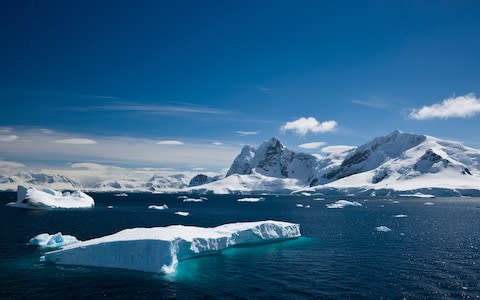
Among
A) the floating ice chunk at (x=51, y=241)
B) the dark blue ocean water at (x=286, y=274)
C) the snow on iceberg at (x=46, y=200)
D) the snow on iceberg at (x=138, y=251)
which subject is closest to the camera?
the dark blue ocean water at (x=286, y=274)

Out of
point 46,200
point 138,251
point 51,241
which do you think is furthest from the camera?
point 46,200

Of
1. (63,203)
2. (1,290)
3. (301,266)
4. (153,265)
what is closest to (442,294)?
(301,266)

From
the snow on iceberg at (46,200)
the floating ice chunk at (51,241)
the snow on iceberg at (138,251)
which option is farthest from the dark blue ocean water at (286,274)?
the snow on iceberg at (46,200)

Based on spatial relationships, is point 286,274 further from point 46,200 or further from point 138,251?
point 46,200

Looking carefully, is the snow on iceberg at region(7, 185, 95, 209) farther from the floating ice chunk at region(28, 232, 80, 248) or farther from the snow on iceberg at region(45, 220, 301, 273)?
the snow on iceberg at region(45, 220, 301, 273)

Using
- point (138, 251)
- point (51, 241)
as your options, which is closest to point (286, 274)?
point (138, 251)

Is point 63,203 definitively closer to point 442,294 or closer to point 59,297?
point 59,297

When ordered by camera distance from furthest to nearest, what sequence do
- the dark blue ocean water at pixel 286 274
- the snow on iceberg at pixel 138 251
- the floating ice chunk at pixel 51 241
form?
the floating ice chunk at pixel 51 241 → the snow on iceberg at pixel 138 251 → the dark blue ocean water at pixel 286 274

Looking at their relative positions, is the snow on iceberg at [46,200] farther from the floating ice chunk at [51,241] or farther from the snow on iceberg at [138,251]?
the snow on iceberg at [138,251]

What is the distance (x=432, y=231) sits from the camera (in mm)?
63438

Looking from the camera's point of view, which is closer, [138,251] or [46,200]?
[138,251]

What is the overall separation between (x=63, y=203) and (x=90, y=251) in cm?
8529

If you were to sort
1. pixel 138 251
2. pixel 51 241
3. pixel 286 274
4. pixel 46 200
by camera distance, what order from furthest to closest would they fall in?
1. pixel 46 200
2. pixel 51 241
3. pixel 286 274
4. pixel 138 251

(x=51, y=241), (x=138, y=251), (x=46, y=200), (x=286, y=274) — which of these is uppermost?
(x=46, y=200)
